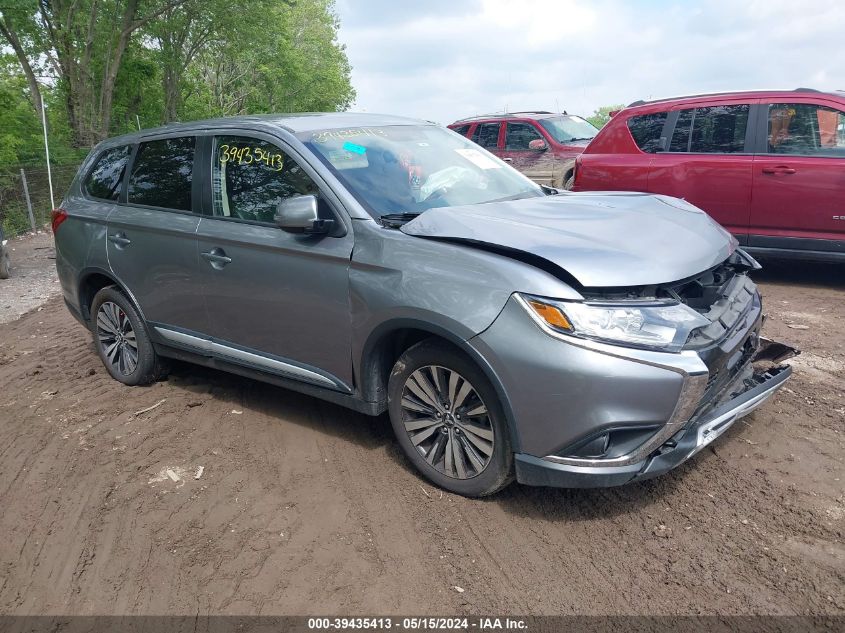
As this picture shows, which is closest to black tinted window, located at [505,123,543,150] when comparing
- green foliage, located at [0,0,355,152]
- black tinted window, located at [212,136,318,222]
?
black tinted window, located at [212,136,318,222]

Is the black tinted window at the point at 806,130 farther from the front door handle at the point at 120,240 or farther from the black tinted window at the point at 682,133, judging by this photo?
the front door handle at the point at 120,240

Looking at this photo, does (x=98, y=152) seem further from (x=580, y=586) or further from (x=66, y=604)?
(x=580, y=586)

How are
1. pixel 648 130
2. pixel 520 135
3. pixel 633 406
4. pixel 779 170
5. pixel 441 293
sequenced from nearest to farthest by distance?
pixel 633 406 < pixel 441 293 < pixel 779 170 < pixel 648 130 < pixel 520 135

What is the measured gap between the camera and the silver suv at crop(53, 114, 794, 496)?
320 cm

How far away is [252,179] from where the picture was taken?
4551 mm

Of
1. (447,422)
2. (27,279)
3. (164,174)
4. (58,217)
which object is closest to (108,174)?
(58,217)

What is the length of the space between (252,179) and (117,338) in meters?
2.00

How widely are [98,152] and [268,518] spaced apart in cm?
361

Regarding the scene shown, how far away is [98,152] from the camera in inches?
233

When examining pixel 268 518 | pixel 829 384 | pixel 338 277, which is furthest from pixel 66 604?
pixel 829 384

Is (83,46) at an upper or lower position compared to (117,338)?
upper

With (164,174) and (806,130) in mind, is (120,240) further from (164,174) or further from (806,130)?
(806,130)

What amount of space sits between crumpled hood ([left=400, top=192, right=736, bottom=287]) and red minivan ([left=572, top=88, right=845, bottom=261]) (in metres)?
3.48

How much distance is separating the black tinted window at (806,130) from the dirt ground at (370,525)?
2.92m
